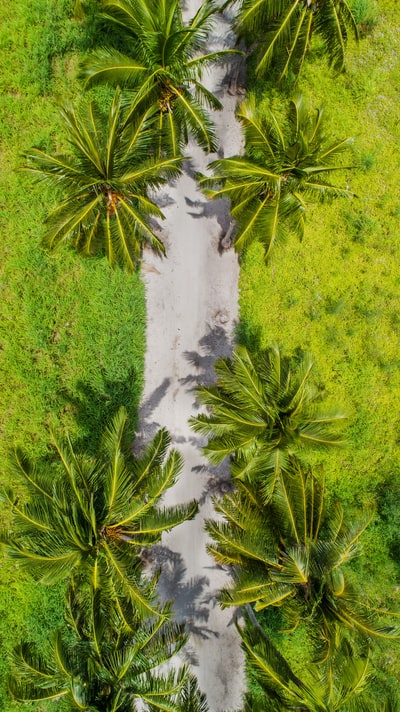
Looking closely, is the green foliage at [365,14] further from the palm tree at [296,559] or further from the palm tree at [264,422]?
the palm tree at [296,559]

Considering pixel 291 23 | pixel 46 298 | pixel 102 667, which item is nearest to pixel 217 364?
pixel 46 298

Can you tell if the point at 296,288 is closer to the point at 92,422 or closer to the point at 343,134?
the point at 343,134

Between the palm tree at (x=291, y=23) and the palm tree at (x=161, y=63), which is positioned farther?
the palm tree at (x=291, y=23)

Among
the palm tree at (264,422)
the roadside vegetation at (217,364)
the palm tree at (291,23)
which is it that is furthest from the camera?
the palm tree at (291,23)

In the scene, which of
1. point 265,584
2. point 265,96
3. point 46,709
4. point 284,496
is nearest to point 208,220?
point 265,96

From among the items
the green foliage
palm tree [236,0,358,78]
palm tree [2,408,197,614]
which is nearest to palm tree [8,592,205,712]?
palm tree [2,408,197,614]

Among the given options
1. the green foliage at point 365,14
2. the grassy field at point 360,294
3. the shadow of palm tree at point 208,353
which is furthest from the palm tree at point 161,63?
the green foliage at point 365,14
